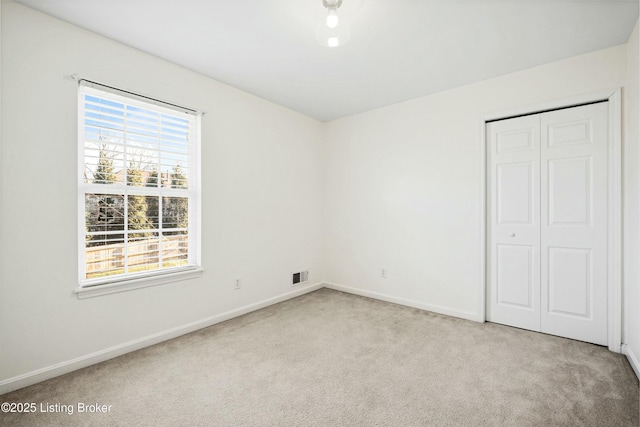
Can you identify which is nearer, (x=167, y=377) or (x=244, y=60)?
(x=167, y=377)

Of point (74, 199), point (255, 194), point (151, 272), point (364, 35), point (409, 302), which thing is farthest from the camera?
point (409, 302)

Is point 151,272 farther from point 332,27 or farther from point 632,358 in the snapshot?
point 632,358

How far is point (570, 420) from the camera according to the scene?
1724 millimetres

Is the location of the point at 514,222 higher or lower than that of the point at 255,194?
lower

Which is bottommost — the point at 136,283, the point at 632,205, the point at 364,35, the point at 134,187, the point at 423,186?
the point at 136,283

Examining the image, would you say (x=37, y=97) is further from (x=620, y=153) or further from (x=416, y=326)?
(x=620, y=153)

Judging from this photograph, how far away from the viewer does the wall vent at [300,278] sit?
4230 mm

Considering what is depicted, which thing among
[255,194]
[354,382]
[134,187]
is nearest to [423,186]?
[255,194]

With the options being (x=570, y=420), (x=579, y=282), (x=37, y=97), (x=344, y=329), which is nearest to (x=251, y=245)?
(x=344, y=329)

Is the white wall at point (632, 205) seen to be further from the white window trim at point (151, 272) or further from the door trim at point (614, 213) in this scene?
the white window trim at point (151, 272)

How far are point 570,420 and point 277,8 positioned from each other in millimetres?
3198

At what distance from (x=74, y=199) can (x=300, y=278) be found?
2800 mm

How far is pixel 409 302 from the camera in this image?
3793 mm

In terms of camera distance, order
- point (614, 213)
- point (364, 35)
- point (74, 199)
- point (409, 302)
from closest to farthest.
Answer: point (74, 199)
point (364, 35)
point (614, 213)
point (409, 302)
